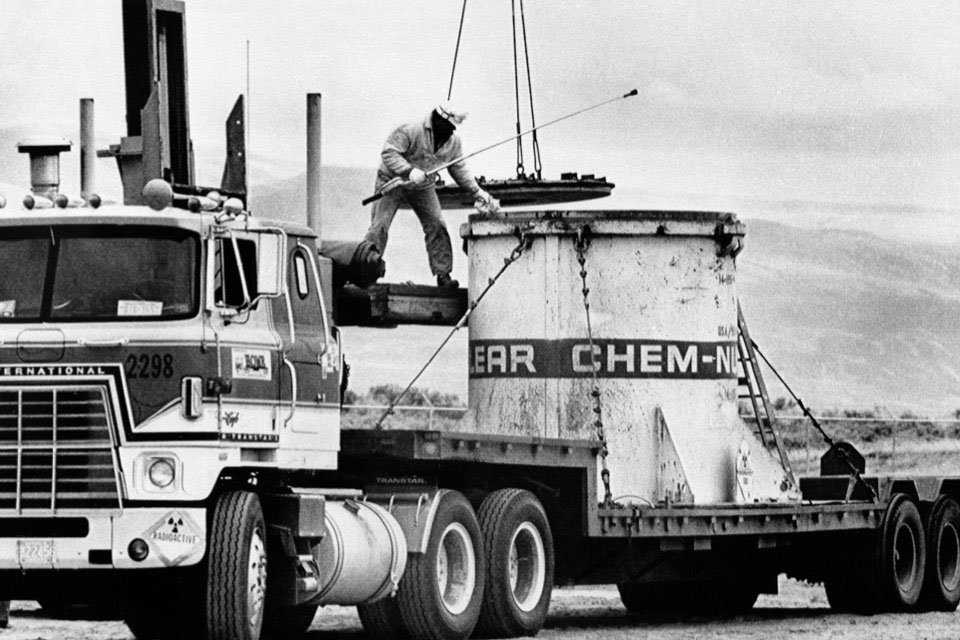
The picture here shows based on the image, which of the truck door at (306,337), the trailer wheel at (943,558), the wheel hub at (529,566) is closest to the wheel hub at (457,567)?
the wheel hub at (529,566)

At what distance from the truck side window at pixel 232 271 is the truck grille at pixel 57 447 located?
3.35 feet

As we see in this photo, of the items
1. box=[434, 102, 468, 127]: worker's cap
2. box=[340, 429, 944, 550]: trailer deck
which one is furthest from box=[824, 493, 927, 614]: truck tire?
box=[434, 102, 468, 127]: worker's cap

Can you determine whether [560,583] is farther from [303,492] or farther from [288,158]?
[288,158]

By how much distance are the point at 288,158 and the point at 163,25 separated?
6472 inches

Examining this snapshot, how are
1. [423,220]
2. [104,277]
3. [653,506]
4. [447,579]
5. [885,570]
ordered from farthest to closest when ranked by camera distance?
[885,570] < [423,220] < [653,506] < [447,579] < [104,277]

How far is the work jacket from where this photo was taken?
64.9 feet

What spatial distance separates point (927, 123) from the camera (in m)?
131

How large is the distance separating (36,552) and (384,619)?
158 inches

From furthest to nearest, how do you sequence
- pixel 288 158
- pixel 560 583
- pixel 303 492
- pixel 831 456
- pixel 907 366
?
pixel 288 158 → pixel 907 366 → pixel 831 456 → pixel 560 583 → pixel 303 492

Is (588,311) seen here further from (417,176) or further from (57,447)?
(57,447)

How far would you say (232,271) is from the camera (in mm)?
14398

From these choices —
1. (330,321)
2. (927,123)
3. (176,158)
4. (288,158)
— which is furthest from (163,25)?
(288,158)

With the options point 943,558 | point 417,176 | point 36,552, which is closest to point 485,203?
point 417,176

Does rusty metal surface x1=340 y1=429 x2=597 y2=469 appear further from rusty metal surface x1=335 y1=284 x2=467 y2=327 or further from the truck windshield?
the truck windshield
